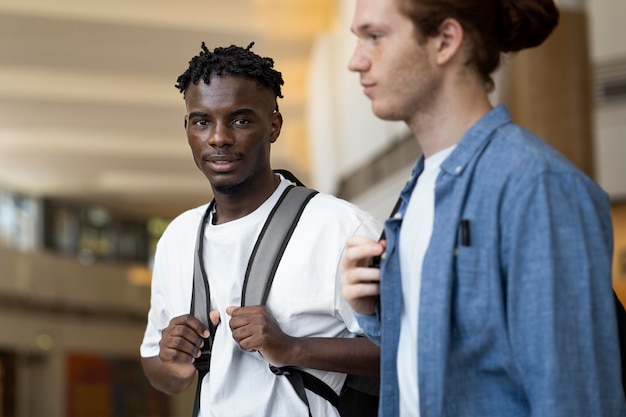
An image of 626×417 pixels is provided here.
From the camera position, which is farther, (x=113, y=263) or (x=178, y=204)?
(x=113, y=263)

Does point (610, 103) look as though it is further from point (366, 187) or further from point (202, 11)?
point (202, 11)

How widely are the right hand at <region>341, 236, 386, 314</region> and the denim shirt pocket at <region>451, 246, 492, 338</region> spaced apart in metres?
0.20

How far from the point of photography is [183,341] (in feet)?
7.51

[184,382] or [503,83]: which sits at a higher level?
[503,83]

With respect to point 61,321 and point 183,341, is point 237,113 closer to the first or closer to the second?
point 183,341

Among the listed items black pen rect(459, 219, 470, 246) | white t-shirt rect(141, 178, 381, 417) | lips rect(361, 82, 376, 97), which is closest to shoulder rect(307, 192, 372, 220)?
white t-shirt rect(141, 178, 381, 417)

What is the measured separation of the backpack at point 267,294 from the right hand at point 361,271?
0.40 meters

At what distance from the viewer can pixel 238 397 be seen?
227cm

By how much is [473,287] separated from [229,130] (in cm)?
85

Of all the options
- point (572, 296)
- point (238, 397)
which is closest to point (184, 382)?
point (238, 397)

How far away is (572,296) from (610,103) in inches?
303

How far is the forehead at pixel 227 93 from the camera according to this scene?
2.35 m

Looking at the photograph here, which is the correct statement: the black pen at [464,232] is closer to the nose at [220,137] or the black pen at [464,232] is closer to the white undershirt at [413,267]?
the white undershirt at [413,267]

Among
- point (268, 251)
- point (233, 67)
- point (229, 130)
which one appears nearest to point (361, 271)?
point (268, 251)
